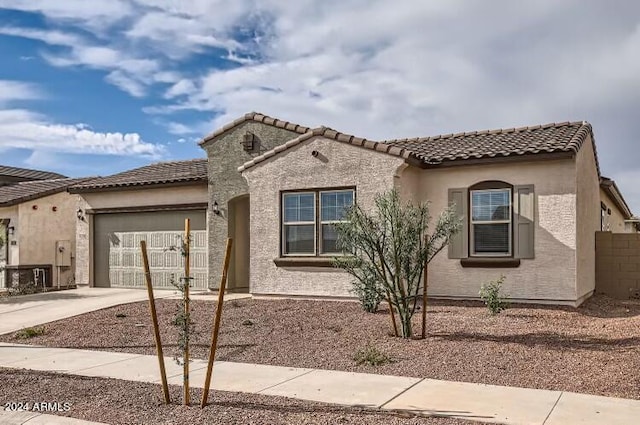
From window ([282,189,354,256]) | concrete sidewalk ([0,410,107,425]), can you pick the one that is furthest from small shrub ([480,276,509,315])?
concrete sidewalk ([0,410,107,425])

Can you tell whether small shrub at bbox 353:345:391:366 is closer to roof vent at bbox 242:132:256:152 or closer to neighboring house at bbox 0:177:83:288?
roof vent at bbox 242:132:256:152

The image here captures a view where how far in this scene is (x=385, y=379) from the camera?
764cm

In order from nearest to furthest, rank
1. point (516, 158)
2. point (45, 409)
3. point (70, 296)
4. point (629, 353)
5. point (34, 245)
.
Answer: point (45, 409) < point (629, 353) < point (516, 158) < point (70, 296) < point (34, 245)

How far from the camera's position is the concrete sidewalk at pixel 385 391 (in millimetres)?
6059

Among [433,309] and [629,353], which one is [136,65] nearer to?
[433,309]

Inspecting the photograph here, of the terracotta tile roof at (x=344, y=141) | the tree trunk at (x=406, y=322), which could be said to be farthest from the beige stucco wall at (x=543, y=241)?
the tree trunk at (x=406, y=322)

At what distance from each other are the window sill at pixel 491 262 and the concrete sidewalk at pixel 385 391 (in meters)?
6.90

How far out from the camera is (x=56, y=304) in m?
15.8

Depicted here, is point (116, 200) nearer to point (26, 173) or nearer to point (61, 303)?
point (61, 303)

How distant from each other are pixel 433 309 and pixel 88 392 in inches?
315

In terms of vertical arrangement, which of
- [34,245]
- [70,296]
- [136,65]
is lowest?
[70,296]

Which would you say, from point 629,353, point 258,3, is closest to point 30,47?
point 258,3

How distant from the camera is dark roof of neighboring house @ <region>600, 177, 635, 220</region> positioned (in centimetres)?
1944

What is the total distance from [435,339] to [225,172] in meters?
9.93
